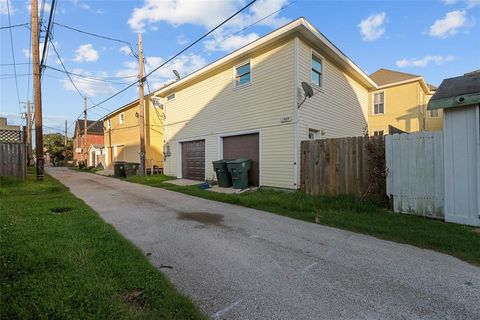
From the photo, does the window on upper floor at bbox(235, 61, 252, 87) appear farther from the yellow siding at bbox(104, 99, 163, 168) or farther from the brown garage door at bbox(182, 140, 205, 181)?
the yellow siding at bbox(104, 99, 163, 168)

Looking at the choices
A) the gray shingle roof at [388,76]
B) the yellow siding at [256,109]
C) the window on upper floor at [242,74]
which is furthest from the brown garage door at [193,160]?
the gray shingle roof at [388,76]

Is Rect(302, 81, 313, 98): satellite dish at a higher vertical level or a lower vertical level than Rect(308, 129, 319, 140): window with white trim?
higher

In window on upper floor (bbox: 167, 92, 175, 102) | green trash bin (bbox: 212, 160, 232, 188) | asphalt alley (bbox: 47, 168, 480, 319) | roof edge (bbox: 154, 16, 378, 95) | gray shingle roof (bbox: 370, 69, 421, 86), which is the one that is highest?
gray shingle roof (bbox: 370, 69, 421, 86)

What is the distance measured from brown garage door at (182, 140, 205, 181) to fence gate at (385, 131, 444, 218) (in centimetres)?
899

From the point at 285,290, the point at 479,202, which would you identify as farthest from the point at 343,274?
the point at 479,202

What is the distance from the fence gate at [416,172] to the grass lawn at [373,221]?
1.05ft

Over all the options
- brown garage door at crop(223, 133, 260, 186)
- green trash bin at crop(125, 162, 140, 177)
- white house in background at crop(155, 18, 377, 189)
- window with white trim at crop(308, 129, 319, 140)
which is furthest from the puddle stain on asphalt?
green trash bin at crop(125, 162, 140, 177)

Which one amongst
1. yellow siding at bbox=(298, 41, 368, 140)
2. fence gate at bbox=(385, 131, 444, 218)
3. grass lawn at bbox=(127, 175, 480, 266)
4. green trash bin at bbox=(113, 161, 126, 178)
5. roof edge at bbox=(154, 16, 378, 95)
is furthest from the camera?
green trash bin at bbox=(113, 161, 126, 178)

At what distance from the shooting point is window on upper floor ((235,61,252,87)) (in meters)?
11.3

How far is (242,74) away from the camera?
11617 mm

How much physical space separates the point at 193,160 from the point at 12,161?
8201 millimetres

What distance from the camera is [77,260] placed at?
331 cm

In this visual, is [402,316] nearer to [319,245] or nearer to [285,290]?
[285,290]

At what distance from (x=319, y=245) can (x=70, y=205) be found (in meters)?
6.31
